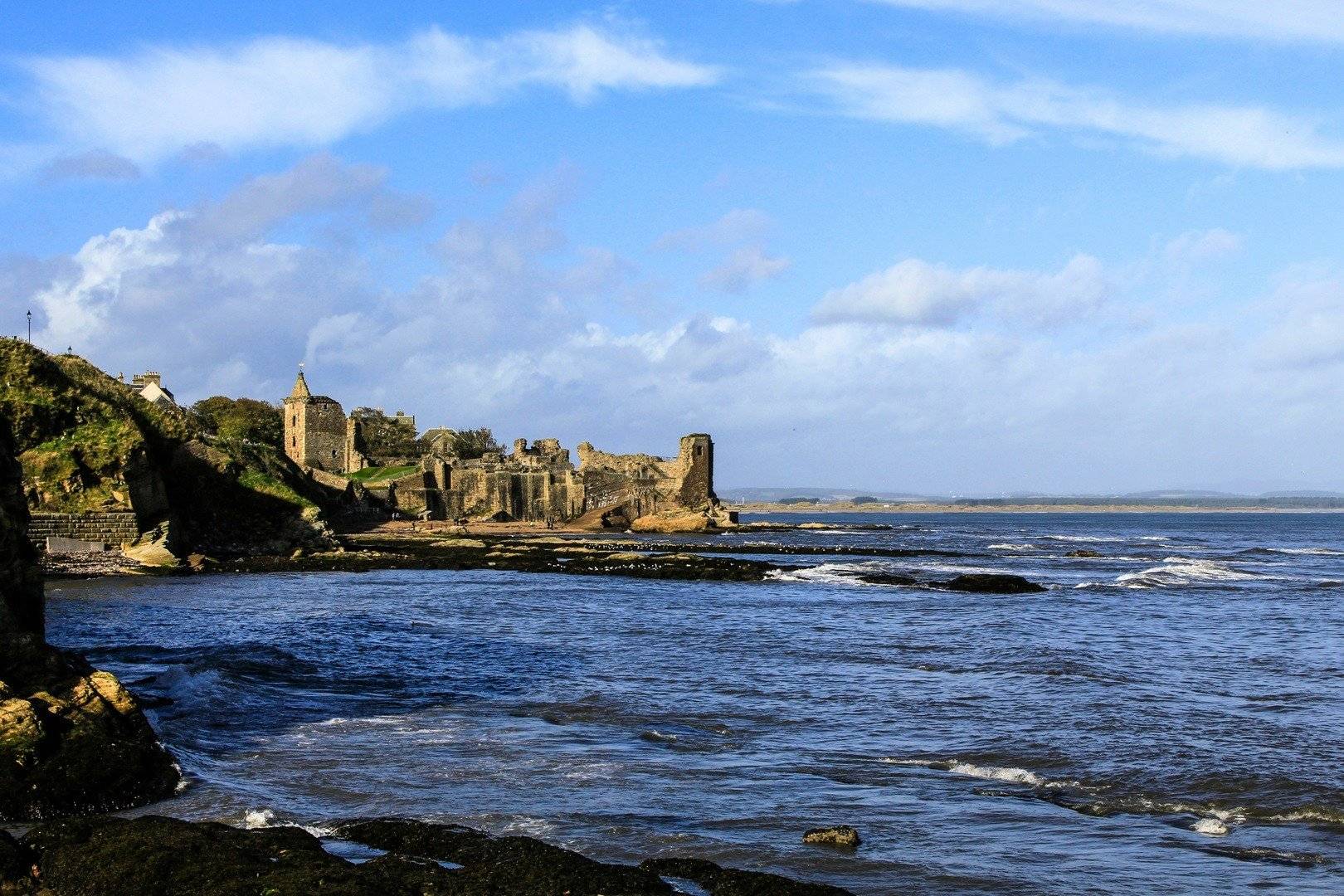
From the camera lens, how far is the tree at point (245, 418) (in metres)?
84.2

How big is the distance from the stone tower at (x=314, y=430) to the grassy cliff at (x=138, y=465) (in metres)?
28.3

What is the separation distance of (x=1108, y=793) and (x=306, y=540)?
37393mm

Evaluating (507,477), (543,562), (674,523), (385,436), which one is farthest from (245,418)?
(543,562)

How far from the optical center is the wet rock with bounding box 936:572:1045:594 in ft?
108

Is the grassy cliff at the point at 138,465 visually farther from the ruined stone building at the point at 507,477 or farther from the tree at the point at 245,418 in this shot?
the tree at the point at 245,418

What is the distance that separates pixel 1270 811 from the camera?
9.84 metres

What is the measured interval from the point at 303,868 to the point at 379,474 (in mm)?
72587

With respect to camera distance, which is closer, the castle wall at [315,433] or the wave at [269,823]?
the wave at [269,823]

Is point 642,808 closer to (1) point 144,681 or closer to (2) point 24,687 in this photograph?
(2) point 24,687

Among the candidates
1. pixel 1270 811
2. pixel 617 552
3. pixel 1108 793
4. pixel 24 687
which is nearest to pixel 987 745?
pixel 1108 793

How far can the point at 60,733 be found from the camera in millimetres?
8859

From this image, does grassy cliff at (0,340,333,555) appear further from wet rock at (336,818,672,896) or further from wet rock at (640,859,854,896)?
wet rock at (640,859,854,896)

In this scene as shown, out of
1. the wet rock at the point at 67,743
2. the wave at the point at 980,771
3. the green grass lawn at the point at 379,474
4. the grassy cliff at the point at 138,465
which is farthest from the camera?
the green grass lawn at the point at 379,474

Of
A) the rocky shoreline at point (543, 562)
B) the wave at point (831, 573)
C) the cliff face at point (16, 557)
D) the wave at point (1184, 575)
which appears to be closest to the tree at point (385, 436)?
the rocky shoreline at point (543, 562)
